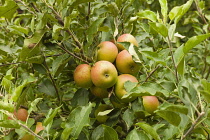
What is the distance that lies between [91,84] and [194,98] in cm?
56

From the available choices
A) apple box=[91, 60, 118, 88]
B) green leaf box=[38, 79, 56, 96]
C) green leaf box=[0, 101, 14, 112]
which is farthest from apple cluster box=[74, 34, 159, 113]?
green leaf box=[0, 101, 14, 112]

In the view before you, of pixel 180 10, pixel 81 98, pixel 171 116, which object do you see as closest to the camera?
pixel 171 116

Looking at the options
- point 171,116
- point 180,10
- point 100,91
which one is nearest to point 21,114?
point 100,91

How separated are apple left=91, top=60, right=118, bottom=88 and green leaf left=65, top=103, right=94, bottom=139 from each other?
13cm

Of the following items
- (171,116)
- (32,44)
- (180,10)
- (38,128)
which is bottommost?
(38,128)

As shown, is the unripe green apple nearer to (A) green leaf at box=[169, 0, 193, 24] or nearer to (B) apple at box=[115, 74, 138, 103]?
(B) apple at box=[115, 74, 138, 103]

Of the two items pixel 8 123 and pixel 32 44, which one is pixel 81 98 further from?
pixel 8 123

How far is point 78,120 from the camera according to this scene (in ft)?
3.80

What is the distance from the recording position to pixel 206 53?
231 cm

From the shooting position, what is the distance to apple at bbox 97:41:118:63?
4.35ft

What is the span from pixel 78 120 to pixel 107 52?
0.38 meters

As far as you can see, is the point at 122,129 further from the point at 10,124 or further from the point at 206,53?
the point at 206,53

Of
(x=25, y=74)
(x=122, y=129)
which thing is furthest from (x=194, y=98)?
(x=25, y=74)

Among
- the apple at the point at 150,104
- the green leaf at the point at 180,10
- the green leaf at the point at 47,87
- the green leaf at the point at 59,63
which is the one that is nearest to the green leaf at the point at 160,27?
the green leaf at the point at 180,10
